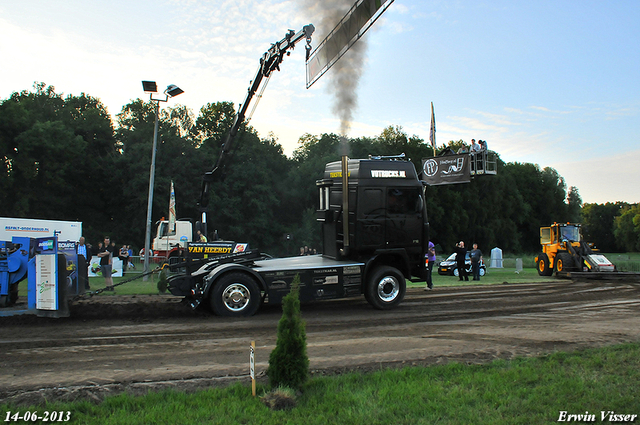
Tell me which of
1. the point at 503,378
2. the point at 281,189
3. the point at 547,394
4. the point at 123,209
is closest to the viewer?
the point at 547,394

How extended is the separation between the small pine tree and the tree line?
28.7 m

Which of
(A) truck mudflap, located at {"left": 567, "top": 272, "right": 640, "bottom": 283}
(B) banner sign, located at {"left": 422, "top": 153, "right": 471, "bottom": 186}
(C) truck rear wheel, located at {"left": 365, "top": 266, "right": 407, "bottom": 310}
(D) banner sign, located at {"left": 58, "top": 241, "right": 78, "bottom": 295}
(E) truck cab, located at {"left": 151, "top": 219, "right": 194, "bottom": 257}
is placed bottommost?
(A) truck mudflap, located at {"left": 567, "top": 272, "right": 640, "bottom": 283}

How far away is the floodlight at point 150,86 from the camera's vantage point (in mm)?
19703

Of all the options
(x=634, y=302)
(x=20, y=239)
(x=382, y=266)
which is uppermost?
(x=20, y=239)

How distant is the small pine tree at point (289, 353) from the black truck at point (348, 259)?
15.6ft

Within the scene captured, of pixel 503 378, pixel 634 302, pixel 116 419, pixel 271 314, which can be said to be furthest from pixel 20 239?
pixel 634 302

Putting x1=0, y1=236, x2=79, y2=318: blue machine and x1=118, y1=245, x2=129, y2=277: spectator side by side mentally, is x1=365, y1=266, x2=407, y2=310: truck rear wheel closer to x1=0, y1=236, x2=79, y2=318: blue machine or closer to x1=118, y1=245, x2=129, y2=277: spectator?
x1=0, y1=236, x2=79, y2=318: blue machine

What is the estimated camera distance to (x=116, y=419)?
4.11 m

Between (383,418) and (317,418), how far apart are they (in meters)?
0.61

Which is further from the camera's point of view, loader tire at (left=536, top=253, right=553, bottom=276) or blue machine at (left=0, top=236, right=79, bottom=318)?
loader tire at (left=536, top=253, right=553, bottom=276)

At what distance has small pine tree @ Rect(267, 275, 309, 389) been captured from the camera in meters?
4.68

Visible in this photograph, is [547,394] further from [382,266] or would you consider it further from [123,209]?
[123,209]

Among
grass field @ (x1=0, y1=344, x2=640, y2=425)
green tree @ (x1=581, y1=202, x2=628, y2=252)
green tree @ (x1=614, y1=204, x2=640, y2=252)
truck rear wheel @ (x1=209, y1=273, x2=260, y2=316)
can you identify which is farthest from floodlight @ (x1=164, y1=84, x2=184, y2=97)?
green tree @ (x1=581, y1=202, x2=628, y2=252)

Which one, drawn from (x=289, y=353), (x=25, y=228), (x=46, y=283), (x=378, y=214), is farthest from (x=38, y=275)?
(x=378, y=214)
